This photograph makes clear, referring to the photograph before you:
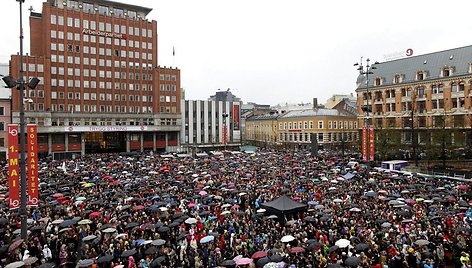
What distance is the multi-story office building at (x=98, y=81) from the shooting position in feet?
225

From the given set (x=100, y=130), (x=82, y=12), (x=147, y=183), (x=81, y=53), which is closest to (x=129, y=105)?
(x=100, y=130)

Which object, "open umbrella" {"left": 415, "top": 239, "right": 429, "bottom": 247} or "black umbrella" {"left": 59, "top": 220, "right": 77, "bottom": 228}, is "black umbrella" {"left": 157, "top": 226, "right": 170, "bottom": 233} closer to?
"black umbrella" {"left": 59, "top": 220, "right": 77, "bottom": 228}

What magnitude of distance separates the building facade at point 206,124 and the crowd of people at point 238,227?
62.6 m

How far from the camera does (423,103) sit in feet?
204

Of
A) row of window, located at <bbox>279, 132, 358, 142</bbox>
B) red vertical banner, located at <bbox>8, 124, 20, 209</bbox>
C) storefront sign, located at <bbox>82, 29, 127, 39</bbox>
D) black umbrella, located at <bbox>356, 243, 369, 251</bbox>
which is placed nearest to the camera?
black umbrella, located at <bbox>356, 243, 369, 251</bbox>

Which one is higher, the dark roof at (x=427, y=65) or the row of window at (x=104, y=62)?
the row of window at (x=104, y=62)

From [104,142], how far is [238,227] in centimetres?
6401

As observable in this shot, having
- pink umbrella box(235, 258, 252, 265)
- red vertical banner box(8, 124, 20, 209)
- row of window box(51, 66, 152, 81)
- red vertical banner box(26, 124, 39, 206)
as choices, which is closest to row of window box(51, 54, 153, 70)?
row of window box(51, 66, 152, 81)

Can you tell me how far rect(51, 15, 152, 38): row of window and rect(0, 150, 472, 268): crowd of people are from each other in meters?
50.9

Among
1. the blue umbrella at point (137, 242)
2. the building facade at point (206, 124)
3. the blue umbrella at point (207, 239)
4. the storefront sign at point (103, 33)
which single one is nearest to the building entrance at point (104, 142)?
the building facade at point (206, 124)

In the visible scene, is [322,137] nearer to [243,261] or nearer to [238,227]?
[238,227]

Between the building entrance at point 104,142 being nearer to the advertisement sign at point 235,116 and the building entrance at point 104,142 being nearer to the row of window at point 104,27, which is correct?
the row of window at point 104,27

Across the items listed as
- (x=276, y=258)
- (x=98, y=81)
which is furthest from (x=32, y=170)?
(x=98, y=81)

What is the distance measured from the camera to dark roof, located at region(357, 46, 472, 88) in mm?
57500
